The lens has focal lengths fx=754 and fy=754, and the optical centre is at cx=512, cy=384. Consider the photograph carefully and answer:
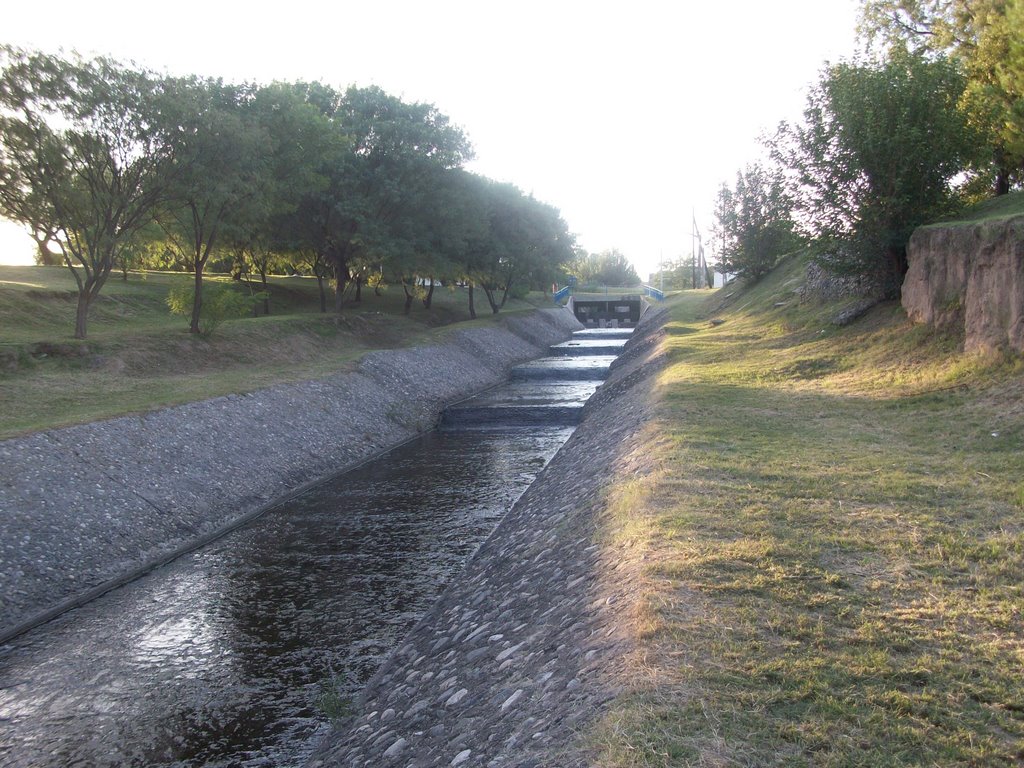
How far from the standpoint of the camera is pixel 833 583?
266 inches

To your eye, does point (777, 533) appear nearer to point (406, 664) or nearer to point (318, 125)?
point (406, 664)

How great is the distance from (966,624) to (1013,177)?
26.5 meters

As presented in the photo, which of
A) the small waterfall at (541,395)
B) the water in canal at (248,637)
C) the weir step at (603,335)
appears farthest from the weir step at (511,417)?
the weir step at (603,335)

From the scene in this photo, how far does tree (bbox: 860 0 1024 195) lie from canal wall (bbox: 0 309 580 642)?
20.2 meters

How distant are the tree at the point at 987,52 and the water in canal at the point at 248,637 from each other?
1642cm

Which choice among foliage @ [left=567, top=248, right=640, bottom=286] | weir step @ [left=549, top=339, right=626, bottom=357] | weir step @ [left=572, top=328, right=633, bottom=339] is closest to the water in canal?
weir step @ [left=549, top=339, right=626, bottom=357]

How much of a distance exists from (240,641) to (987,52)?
27224mm

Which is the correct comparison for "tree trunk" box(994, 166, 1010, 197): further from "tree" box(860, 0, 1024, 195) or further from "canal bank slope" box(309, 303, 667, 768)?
"canal bank slope" box(309, 303, 667, 768)

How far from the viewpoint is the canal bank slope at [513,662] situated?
5.62 m

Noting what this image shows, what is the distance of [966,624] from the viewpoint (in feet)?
19.3

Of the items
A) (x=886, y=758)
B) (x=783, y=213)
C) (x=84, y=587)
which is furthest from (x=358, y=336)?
(x=886, y=758)

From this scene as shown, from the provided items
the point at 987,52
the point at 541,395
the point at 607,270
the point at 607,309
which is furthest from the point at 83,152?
the point at 607,270

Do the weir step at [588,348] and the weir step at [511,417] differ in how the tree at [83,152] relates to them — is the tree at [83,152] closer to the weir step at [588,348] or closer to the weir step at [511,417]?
the weir step at [511,417]

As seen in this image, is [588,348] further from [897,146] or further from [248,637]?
[248,637]
